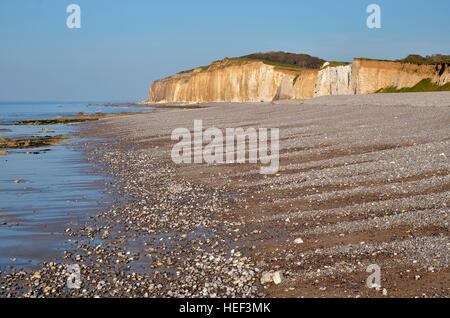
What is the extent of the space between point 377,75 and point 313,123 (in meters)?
38.7

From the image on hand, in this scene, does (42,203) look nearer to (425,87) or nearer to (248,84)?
(425,87)

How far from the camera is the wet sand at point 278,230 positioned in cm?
608

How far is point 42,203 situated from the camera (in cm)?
1133

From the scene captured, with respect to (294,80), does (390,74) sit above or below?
below

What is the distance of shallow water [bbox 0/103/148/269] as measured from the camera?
309 inches
